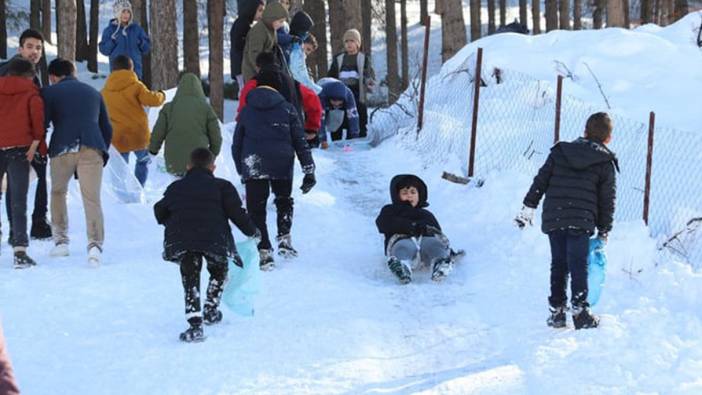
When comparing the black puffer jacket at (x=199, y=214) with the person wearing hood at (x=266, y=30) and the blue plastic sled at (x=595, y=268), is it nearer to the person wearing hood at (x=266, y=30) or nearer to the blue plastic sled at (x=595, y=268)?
the blue plastic sled at (x=595, y=268)

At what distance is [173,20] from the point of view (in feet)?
52.1

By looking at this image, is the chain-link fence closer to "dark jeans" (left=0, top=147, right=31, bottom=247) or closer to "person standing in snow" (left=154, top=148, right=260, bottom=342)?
"person standing in snow" (left=154, top=148, right=260, bottom=342)

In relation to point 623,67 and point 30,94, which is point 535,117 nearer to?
point 623,67

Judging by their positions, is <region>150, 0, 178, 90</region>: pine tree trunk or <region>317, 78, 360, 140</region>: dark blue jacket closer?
<region>317, 78, 360, 140</region>: dark blue jacket

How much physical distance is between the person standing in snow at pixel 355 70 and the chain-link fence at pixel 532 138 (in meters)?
0.47

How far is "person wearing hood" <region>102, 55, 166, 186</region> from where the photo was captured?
10.4 meters

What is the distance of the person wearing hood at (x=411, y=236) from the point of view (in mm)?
8430

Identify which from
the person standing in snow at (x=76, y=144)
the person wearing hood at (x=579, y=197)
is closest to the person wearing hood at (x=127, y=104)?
the person standing in snow at (x=76, y=144)

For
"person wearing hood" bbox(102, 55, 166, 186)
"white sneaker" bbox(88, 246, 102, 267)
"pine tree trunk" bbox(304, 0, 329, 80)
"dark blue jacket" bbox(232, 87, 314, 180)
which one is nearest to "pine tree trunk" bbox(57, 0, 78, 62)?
"person wearing hood" bbox(102, 55, 166, 186)

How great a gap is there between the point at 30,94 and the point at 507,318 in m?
4.31

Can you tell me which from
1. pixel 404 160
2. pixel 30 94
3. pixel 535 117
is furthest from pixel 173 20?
pixel 30 94

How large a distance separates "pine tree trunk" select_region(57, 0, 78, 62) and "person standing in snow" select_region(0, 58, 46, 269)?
20.0 feet

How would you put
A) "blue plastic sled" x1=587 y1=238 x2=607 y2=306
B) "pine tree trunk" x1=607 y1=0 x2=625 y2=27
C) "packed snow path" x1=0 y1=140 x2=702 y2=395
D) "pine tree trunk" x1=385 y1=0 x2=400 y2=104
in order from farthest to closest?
"pine tree trunk" x1=385 y1=0 x2=400 y2=104 → "pine tree trunk" x1=607 y1=0 x2=625 y2=27 → "blue plastic sled" x1=587 y1=238 x2=607 y2=306 → "packed snow path" x1=0 y1=140 x2=702 y2=395

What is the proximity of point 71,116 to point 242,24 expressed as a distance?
3.97 metres
